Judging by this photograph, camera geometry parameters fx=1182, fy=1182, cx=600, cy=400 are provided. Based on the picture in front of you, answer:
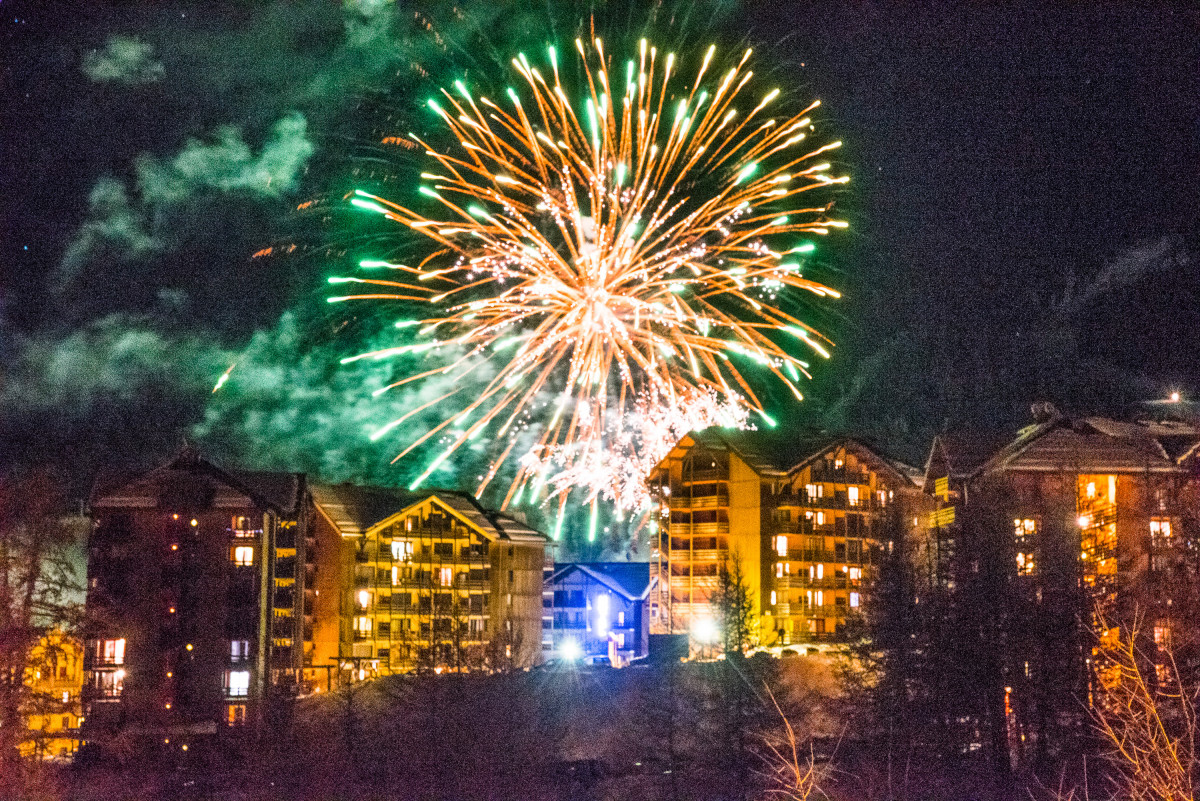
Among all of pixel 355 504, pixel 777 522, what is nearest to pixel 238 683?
pixel 355 504

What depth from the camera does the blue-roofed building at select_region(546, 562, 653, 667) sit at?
75438 millimetres

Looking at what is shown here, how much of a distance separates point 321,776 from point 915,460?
3994cm

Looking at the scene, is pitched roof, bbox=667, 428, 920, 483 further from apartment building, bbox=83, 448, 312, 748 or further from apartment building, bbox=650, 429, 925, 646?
apartment building, bbox=83, 448, 312, 748

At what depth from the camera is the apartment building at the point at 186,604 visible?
170 ft

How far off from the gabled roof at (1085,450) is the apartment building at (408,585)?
1065 inches

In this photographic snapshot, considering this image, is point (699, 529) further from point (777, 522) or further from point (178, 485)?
point (178, 485)

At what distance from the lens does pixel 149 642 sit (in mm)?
52781

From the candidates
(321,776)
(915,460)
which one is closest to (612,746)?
(321,776)

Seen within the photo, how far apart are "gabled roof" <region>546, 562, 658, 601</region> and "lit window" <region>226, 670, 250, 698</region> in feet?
79.5

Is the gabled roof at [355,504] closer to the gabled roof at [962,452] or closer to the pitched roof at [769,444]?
the pitched roof at [769,444]

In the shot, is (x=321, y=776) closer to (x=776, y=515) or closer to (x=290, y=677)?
(x=290, y=677)

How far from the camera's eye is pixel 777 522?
219 ft

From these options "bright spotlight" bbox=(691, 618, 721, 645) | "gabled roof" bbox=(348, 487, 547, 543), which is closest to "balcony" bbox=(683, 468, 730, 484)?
"bright spotlight" bbox=(691, 618, 721, 645)

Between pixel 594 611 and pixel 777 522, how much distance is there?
1545 centimetres
